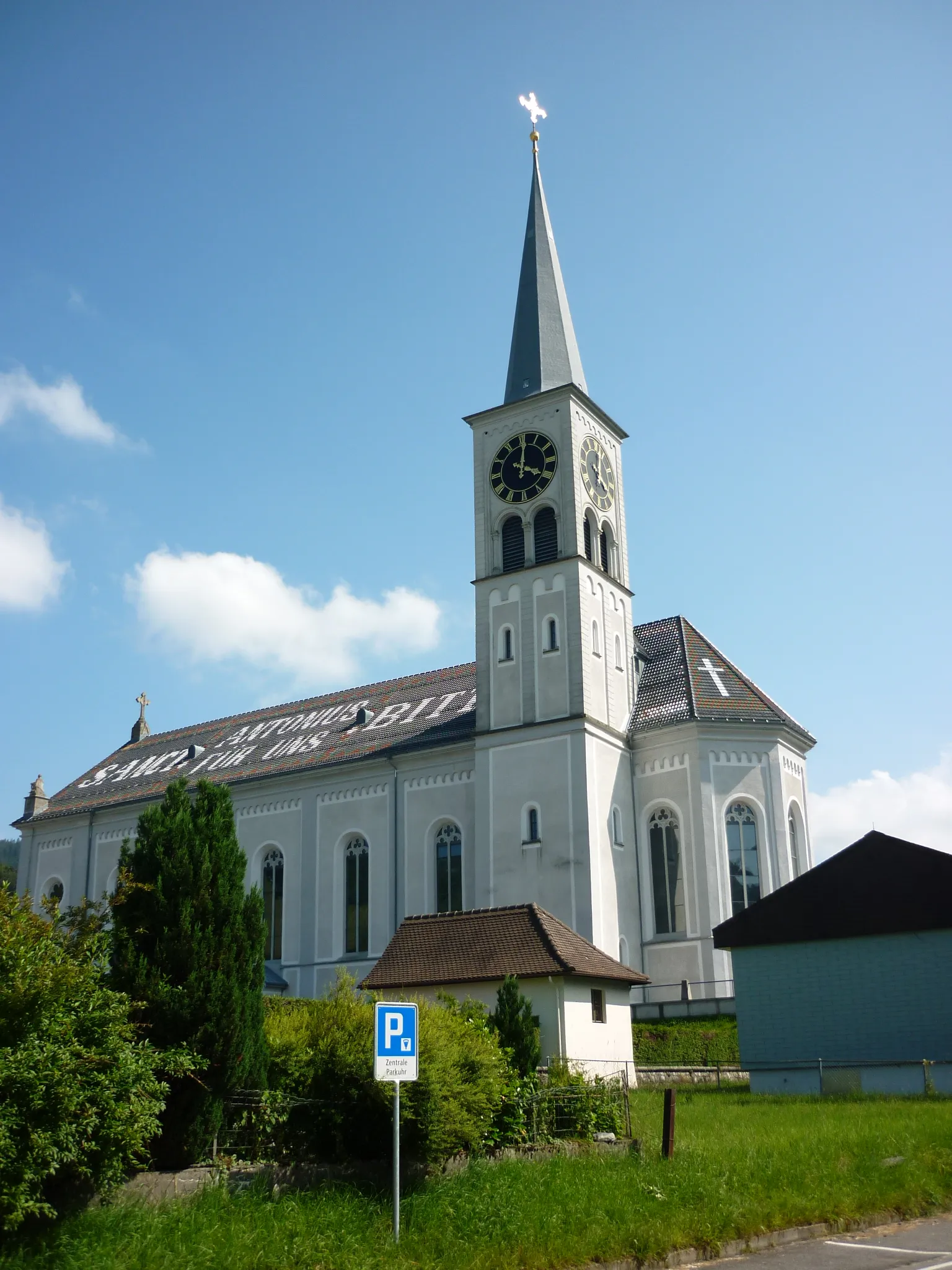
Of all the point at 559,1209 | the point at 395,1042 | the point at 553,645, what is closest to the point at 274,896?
the point at 553,645

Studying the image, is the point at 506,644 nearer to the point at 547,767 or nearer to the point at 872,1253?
the point at 547,767

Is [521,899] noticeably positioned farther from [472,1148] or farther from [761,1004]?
[472,1148]

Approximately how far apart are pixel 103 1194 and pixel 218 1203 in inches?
48.1

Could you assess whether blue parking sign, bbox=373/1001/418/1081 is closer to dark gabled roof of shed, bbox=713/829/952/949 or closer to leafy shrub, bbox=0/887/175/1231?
leafy shrub, bbox=0/887/175/1231

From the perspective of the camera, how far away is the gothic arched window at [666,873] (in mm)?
39625

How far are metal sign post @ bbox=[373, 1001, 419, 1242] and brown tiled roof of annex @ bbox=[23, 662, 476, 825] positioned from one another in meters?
30.7

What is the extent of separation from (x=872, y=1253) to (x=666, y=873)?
1076 inches

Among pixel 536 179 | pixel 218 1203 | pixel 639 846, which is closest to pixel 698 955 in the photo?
pixel 639 846

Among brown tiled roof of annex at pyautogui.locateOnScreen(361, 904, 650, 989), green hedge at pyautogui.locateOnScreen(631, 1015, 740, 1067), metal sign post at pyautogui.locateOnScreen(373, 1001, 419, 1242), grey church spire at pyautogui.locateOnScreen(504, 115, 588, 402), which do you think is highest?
grey church spire at pyautogui.locateOnScreen(504, 115, 588, 402)

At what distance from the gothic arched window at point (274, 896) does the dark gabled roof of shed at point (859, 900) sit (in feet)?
73.0

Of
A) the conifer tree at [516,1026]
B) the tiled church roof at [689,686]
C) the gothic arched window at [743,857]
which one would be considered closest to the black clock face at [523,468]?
the tiled church roof at [689,686]

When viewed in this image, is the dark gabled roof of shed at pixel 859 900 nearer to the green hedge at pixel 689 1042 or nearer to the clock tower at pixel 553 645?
the green hedge at pixel 689 1042

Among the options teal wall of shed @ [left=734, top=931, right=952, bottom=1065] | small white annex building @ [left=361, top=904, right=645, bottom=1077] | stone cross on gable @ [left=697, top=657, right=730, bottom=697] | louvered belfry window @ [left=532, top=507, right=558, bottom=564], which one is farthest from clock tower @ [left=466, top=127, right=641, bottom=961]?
small white annex building @ [left=361, top=904, right=645, bottom=1077]

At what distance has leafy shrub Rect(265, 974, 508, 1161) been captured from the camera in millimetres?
14258
